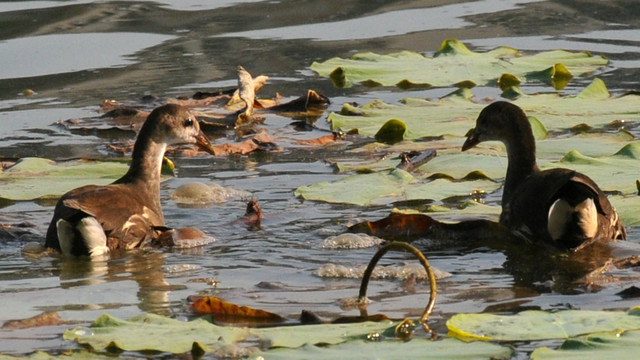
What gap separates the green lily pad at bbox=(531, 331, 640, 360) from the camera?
4770mm

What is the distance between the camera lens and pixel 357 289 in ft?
20.7

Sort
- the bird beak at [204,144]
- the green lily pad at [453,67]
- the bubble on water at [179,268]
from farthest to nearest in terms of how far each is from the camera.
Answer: the green lily pad at [453,67] → the bird beak at [204,144] → the bubble on water at [179,268]

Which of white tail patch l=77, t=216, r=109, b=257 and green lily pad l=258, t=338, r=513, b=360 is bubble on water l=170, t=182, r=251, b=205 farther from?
green lily pad l=258, t=338, r=513, b=360

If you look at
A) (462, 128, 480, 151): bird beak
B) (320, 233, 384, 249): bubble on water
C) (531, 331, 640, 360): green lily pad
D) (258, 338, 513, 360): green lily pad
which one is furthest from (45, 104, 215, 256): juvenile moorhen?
(531, 331, 640, 360): green lily pad

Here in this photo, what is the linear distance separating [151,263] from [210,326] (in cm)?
194

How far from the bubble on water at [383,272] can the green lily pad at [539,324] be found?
1135mm

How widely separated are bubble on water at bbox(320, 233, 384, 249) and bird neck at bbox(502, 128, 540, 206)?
99 cm

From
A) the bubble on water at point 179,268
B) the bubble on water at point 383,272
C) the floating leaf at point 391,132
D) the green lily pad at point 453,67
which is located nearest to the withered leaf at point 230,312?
the bubble on water at point 383,272

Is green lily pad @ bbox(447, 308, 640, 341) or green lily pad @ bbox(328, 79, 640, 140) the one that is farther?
green lily pad @ bbox(328, 79, 640, 140)

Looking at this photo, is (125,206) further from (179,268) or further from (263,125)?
(263,125)

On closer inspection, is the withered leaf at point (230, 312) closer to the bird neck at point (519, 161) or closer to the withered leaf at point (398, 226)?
the withered leaf at point (398, 226)

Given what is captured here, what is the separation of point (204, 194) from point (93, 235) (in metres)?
1.20

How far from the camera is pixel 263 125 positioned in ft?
34.2

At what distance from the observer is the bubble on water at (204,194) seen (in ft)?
27.6
